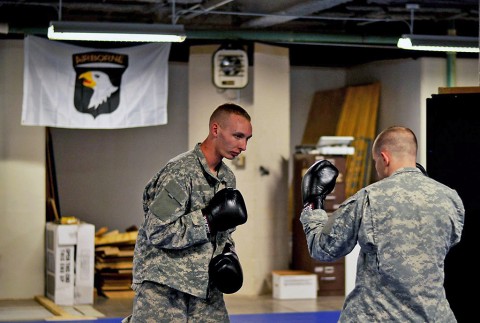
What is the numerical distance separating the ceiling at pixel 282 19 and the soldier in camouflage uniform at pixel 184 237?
17.0 feet

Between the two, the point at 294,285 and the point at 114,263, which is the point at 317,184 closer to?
the point at 294,285

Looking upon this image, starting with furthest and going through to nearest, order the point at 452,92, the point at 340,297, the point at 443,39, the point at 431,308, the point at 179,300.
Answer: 1. the point at 340,297
2. the point at 443,39
3. the point at 452,92
4. the point at 179,300
5. the point at 431,308

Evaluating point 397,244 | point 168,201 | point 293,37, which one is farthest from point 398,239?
point 293,37

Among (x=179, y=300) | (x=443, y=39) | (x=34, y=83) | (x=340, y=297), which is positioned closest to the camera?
(x=179, y=300)

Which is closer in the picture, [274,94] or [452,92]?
[452,92]

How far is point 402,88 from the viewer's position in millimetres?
12453

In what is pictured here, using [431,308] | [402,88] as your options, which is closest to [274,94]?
[402,88]

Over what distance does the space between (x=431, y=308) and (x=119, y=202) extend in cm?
931

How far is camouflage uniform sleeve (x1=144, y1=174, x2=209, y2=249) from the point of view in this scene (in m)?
4.51

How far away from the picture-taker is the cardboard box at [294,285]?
11211 millimetres

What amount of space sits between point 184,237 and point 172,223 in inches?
3.4

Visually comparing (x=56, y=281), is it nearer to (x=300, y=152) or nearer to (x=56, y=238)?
(x=56, y=238)

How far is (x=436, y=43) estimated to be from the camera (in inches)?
379

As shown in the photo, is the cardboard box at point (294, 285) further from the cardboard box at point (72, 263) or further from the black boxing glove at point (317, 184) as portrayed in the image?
the black boxing glove at point (317, 184)
